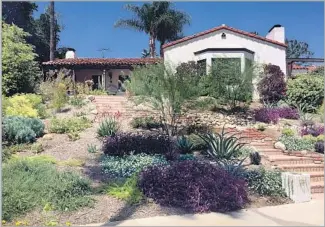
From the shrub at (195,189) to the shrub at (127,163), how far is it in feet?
3.67

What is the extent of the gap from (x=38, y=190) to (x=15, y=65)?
13.7 meters

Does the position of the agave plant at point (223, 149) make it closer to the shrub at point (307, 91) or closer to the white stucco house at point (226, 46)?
the shrub at point (307, 91)

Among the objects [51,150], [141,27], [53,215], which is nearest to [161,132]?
[51,150]

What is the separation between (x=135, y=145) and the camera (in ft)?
33.1

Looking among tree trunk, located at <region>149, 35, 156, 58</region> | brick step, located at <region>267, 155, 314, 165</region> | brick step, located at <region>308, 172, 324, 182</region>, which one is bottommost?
brick step, located at <region>308, 172, 324, 182</region>

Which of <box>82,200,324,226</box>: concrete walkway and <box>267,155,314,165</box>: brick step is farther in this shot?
<box>267,155,314,165</box>: brick step

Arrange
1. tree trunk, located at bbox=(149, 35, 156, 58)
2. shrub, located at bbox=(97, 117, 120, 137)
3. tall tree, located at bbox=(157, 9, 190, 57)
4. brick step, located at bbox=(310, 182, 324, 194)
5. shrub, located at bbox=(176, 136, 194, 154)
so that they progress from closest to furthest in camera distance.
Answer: brick step, located at bbox=(310, 182, 324, 194), shrub, located at bbox=(176, 136, 194, 154), shrub, located at bbox=(97, 117, 120, 137), tall tree, located at bbox=(157, 9, 190, 57), tree trunk, located at bbox=(149, 35, 156, 58)

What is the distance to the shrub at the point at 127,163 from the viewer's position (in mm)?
8203

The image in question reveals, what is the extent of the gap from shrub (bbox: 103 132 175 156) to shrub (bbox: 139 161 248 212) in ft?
9.10

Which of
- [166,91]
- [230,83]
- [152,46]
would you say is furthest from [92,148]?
[152,46]

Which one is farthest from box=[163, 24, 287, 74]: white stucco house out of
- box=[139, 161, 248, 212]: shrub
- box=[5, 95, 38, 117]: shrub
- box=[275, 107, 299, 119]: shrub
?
box=[139, 161, 248, 212]: shrub

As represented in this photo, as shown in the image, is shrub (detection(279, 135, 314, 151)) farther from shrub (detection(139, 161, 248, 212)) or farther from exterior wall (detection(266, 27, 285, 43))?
exterior wall (detection(266, 27, 285, 43))

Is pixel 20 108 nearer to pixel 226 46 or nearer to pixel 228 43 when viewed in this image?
pixel 226 46

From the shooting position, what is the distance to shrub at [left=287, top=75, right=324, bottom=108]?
1866 centimetres
